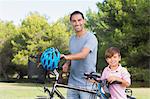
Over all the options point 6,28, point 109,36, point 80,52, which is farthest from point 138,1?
point 80,52

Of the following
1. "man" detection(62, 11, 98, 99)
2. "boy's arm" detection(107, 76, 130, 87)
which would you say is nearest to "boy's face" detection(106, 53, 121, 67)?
"boy's arm" detection(107, 76, 130, 87)

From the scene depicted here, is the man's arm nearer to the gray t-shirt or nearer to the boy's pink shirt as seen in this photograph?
the gray t-shirt

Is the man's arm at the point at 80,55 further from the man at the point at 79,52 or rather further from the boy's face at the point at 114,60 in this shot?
the boy's face at the point at 114,60

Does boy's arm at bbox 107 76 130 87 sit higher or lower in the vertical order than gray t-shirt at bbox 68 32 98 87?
lower

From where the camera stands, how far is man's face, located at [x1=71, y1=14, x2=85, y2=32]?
367 cm

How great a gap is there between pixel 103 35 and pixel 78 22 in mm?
30350

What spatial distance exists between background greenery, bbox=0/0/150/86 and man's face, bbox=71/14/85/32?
85.1 ft

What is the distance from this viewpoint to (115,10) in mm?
32875

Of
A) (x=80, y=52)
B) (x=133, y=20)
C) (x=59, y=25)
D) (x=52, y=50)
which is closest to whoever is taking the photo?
(x=52, y=50)

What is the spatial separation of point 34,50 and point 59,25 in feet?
13.5

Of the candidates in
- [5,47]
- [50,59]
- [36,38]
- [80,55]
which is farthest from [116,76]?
[5,47]

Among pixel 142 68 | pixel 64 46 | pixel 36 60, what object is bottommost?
pixel 36 60

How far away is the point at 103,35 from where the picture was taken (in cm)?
3391

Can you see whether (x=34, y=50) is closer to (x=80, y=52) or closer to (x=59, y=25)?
(x=59, y=25)
